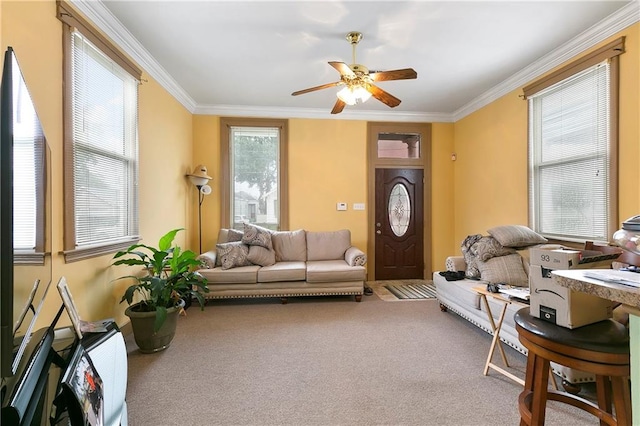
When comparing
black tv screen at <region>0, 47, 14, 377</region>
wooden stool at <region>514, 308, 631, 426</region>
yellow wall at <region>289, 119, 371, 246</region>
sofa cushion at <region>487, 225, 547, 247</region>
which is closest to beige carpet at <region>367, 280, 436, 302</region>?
yellow wall at <region>289, 119, 371, 246</region>

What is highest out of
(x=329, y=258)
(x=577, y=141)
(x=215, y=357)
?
(x=577, y=141)

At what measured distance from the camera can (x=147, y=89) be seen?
10.3 ft

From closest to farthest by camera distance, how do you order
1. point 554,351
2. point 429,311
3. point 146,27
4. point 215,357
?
point 554,351 < point 215,357 < point 146,27 < point 429,311

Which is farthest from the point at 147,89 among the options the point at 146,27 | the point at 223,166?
the point at 223,166

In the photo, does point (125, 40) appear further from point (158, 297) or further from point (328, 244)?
point (328, 244)

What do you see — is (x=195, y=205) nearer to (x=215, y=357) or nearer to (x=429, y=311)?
(x=215, y=357)

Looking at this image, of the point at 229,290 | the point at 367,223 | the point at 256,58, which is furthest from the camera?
the point at 367,223

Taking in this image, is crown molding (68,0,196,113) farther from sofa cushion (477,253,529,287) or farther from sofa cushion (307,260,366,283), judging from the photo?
sofa cushion (477,253,529,287)

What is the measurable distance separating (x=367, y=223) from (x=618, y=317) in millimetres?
3277

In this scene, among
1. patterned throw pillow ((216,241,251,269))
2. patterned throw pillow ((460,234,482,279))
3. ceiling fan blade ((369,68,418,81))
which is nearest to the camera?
ceiling fan blade ((369,68,418,81))

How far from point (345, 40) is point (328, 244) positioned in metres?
2.74

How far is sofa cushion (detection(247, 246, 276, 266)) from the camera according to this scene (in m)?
3.93

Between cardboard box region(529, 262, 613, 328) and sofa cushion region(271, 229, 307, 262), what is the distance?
329 centimetres

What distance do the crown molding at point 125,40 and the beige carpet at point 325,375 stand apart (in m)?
2.78
